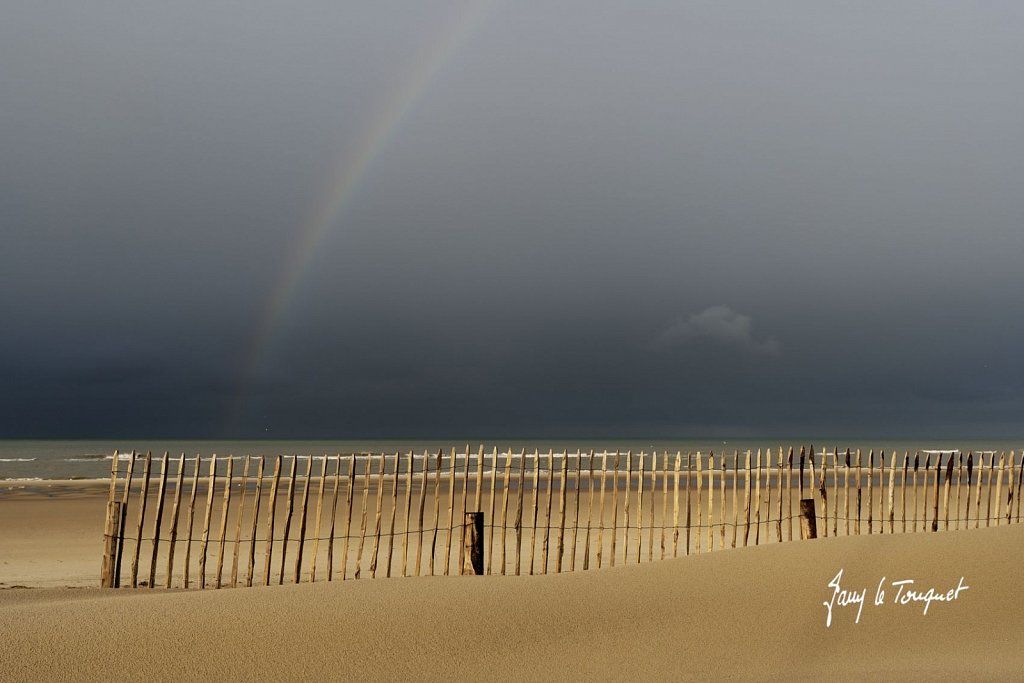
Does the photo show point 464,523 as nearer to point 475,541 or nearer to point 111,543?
point 475,541

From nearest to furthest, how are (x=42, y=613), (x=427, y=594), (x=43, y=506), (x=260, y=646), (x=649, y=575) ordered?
(x=260, y=646) → (x=42, y=613) → (x=427, y=594) → (x=649, y=575) → (x=43, y=506)

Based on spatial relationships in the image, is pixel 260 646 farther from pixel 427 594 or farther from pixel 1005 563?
pixel 1005 563

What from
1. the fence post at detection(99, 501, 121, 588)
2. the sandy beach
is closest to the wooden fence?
the fence post at detection(99, 501, 121, 588)

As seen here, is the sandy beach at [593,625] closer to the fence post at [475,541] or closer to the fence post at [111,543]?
the fence post at [111,543]

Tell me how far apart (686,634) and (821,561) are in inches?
93.6

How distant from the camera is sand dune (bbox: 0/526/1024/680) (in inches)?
272

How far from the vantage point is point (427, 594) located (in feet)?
28.1

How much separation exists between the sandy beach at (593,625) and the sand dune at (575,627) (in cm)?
A: 2

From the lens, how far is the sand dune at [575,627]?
6898 millimetres

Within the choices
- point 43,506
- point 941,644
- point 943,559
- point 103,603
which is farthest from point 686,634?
point 43,506

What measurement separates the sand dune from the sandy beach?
2 centimetres

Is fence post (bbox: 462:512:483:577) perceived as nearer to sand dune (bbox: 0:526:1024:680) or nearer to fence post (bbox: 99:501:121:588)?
sand dune (bbox: 0:526:1024:680)

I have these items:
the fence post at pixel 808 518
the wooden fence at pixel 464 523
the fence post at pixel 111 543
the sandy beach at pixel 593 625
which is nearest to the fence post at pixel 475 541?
the wooden fence at pixel 464 523

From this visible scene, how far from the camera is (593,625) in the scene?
26.3 feet
